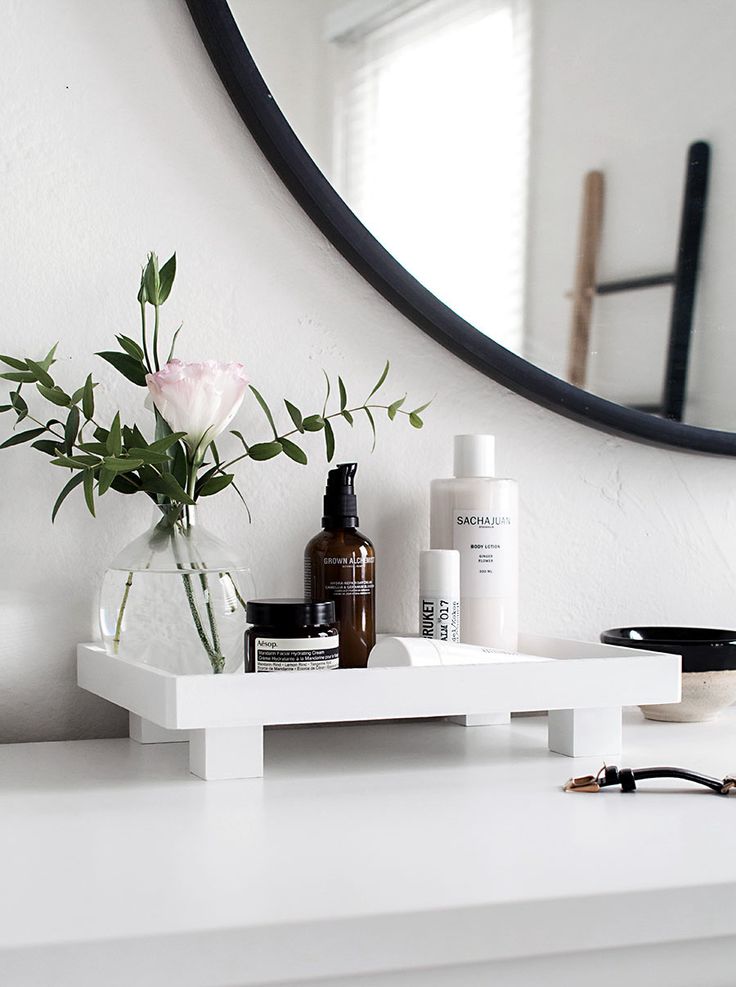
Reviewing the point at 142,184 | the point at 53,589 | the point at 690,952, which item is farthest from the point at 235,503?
the point at 690,952

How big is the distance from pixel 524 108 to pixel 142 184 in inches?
13.0

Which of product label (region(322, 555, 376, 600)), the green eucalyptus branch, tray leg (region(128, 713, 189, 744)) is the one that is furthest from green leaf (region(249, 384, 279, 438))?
tray leg (region(128, 713, 189, 744))

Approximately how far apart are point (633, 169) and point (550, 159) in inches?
3.3

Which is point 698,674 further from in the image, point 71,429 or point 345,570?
point 71,429

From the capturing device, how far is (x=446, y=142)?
0.88m

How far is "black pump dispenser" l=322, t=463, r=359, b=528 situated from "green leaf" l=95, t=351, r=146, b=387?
0.15 meters

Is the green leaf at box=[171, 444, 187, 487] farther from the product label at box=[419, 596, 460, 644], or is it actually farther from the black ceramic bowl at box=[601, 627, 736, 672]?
the black ceramic bowl at box=[601, 627, 736, 672]

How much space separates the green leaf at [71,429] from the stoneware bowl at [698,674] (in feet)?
1.38

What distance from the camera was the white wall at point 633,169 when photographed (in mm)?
915

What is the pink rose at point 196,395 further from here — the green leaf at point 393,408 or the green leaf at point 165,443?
the green leaf at point 393,408

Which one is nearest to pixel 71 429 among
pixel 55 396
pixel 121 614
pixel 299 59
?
pixel 55 396

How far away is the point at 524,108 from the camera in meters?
0.91

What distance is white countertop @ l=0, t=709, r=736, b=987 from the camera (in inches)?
15.3

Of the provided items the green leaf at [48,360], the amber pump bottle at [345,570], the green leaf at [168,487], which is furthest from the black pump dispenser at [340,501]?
the green leaf at [48,360]
